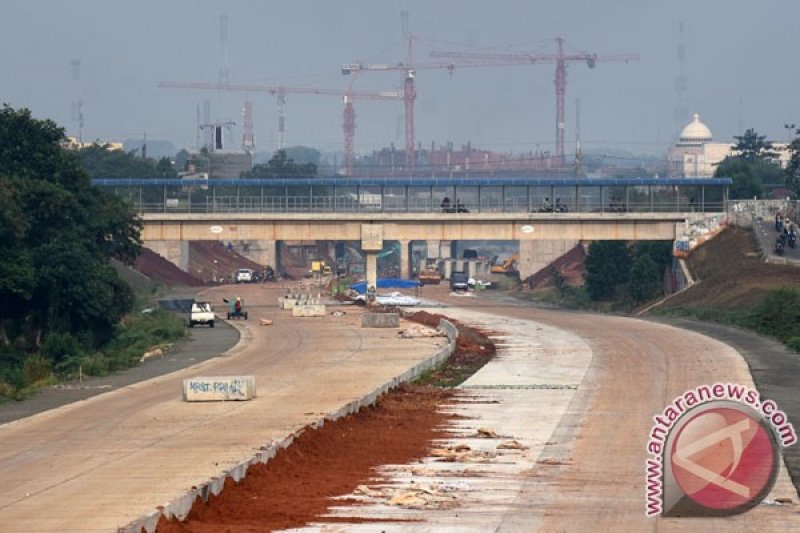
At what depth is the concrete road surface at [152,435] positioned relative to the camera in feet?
89.7

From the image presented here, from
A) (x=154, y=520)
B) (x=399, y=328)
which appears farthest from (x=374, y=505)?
(x=399, y=328)

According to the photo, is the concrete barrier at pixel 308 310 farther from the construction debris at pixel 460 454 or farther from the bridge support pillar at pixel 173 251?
the bridge support pillar at pixel 173 251

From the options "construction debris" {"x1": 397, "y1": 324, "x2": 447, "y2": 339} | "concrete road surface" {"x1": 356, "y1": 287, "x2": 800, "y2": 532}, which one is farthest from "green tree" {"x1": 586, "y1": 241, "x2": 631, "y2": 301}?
"concrete road surface" {"x1": 356, "y1": 287, "x2": 800, "y2": 532}

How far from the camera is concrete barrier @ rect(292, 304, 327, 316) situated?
110 m

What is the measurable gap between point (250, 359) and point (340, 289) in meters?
82.4

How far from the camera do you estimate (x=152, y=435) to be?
38.3 m

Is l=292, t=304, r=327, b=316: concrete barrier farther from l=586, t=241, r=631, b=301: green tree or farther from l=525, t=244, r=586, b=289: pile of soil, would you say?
l=525, t=244, r=586, b=289: pile of soil

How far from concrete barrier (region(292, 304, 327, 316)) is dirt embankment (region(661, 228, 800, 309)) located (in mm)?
21941

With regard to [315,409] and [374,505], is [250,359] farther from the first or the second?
[374,505]

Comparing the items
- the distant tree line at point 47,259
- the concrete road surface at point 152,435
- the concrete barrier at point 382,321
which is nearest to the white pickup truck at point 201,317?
the distant tree line at point 47,259

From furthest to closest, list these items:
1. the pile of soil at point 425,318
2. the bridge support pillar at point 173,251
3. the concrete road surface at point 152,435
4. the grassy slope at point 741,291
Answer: the bridge support pillar at point 173,251
the pile of soil at point 425,318
the grassy slope at point 741,291
the concrete road surface at point 152,435

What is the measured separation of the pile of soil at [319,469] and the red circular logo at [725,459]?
542 cm

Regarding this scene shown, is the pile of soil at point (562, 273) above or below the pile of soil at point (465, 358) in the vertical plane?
below

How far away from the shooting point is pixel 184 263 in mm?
193750
